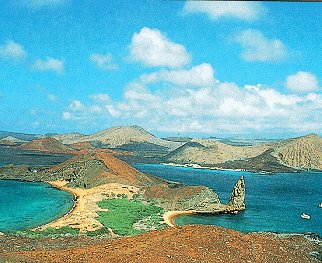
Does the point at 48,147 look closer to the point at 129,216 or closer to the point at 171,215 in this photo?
the point at 171,215

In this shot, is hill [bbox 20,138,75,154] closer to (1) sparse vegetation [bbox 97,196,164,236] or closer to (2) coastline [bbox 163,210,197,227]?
(1) sparse vegetation [bbox 97,196,164,236]

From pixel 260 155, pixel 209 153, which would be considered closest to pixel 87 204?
pixel 209 153

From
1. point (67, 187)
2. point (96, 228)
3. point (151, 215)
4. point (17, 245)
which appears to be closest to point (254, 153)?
point (67, 187)

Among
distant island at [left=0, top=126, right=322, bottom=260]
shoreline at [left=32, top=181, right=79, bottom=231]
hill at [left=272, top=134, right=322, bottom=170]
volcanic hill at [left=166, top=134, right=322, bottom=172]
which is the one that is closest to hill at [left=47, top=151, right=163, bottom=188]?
distant island at [left=0, top=126, right=322, bottom=260]

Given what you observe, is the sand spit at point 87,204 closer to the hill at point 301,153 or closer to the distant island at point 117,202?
the distant island at point 117,202

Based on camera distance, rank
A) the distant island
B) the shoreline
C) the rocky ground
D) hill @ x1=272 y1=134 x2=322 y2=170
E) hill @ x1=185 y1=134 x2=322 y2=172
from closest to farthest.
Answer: the rocky ground → the distant island → the shoreline → hill @ x1=185 y1=134 x2=322 y2=172 → hill @ x1=272 y1=134 x2=322 y2=170
